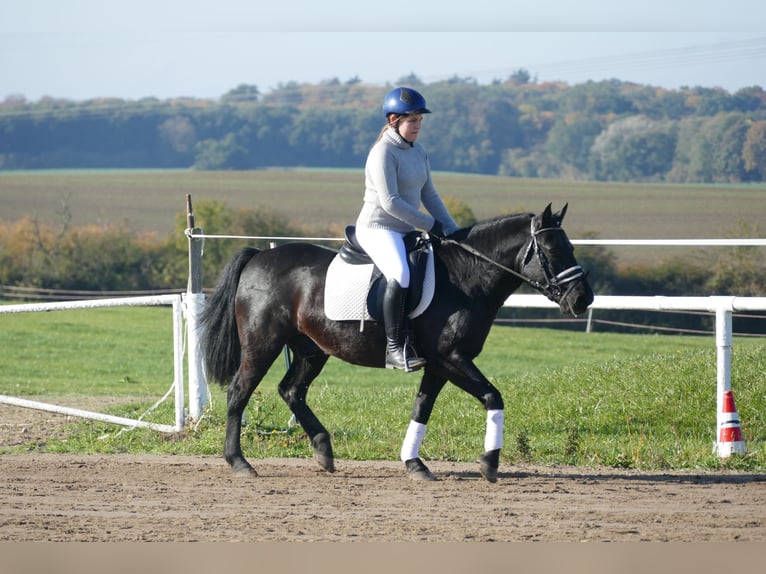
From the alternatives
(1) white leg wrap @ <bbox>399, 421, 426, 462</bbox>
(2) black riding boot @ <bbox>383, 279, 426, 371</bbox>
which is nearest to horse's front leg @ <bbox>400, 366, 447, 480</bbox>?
(1) white leg wrap @ <bbox>399, 421, 426, 462</bbox>

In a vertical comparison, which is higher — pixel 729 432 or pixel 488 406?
pixel 488 406

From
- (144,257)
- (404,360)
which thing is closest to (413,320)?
(404,360)

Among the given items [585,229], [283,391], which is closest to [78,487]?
[283,391]

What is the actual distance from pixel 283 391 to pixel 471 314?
6.14 ft

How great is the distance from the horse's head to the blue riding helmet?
3.95 ft

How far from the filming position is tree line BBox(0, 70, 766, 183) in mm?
42719

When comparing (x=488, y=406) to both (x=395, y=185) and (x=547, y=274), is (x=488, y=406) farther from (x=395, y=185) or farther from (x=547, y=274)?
(x=395, y=185)

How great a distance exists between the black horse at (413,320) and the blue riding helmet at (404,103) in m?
1.01

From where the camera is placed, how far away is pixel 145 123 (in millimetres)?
78812

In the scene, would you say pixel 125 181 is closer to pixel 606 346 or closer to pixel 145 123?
pixel 145 123

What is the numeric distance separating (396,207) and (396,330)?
899mm

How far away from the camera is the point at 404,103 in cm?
752

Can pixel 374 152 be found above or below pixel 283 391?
above

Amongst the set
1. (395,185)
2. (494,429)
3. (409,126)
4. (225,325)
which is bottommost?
(494,429)
